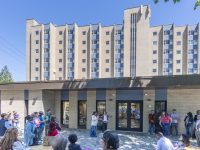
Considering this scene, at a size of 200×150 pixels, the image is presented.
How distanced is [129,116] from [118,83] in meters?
2.84

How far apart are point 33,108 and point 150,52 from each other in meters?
53.2

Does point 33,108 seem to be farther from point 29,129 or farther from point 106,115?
point 29,129

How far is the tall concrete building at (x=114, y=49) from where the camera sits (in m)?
67.0

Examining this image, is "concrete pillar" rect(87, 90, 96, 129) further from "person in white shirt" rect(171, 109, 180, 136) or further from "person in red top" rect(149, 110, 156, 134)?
"person in white shirt" rect(171, 109, 180, 136)

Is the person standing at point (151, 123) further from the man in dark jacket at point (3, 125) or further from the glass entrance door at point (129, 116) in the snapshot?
the man in dark jacket at point (3, 125)

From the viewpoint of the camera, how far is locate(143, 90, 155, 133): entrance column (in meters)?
17.2

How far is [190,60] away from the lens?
66.4 metres

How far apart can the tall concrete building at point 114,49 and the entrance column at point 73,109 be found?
47618 millimetres

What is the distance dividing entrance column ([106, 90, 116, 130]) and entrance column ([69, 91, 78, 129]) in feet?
8.95

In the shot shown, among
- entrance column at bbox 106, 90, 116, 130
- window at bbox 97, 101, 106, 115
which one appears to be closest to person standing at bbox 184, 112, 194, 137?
entrance column at bbox 106, 90, 116, 130

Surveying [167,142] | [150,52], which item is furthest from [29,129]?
[150,52]

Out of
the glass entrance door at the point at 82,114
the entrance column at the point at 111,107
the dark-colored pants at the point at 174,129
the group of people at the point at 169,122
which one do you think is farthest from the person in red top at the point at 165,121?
the glass entrance door at the point at 82,114

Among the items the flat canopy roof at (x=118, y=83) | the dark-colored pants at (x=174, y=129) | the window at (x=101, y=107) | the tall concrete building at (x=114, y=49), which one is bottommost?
the dark-colored pants at (x=174, y=129)

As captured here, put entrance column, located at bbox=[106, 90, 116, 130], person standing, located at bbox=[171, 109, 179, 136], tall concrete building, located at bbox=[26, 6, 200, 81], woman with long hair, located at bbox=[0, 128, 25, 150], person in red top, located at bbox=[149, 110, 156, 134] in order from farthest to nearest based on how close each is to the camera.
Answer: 1. tall concrete building, located at bbox=[26, 6, 200, 81]
2. entrance column, located at bbox=[106, 90, 116, 130]
3. person in red top, located at bbox=[149, 110, 156, 134]
4. person standing, located at bbox=[171, 109, 179, 136]
5. woman with long hair, located at bbox=[0, 128, 25, 150]
